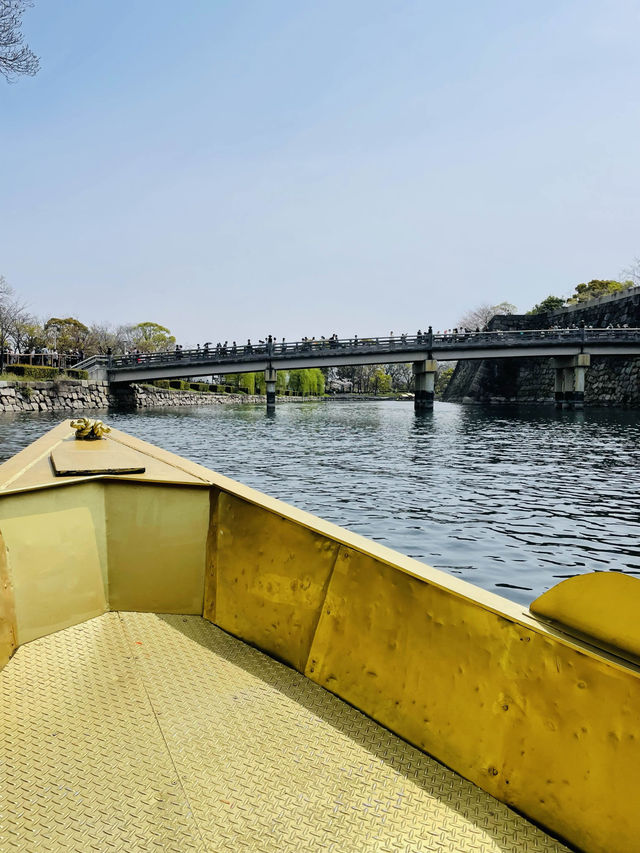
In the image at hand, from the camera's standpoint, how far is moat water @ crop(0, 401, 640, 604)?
7137 mm

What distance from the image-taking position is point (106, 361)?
47.5 meters

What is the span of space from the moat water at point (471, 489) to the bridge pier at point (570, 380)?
20438 mm

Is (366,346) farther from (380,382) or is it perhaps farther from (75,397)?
(380,382)

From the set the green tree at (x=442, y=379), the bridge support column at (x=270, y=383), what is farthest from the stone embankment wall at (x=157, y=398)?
the green tree at (x=442, y=379)

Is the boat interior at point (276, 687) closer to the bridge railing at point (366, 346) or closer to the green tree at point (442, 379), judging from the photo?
the bridge railing at point (366, 346)

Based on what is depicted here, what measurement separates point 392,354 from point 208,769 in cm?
4415

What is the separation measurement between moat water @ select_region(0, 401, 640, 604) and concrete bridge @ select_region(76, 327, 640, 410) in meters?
20.4

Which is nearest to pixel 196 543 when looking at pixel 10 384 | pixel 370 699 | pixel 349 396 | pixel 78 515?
pixel 78 515

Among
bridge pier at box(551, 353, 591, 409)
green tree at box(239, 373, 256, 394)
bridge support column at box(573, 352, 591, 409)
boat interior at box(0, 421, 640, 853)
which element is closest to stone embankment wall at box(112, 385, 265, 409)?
green tree at box(239, 373, 256, 394)

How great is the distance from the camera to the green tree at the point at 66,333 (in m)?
63.7

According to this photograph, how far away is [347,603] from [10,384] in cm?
4271

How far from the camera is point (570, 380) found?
45.4 m

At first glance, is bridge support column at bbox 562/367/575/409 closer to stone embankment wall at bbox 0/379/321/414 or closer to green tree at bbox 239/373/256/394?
stone embankment wall at bbox 0/379/321/414

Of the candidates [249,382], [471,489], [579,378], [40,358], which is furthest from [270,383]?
[471,489]
